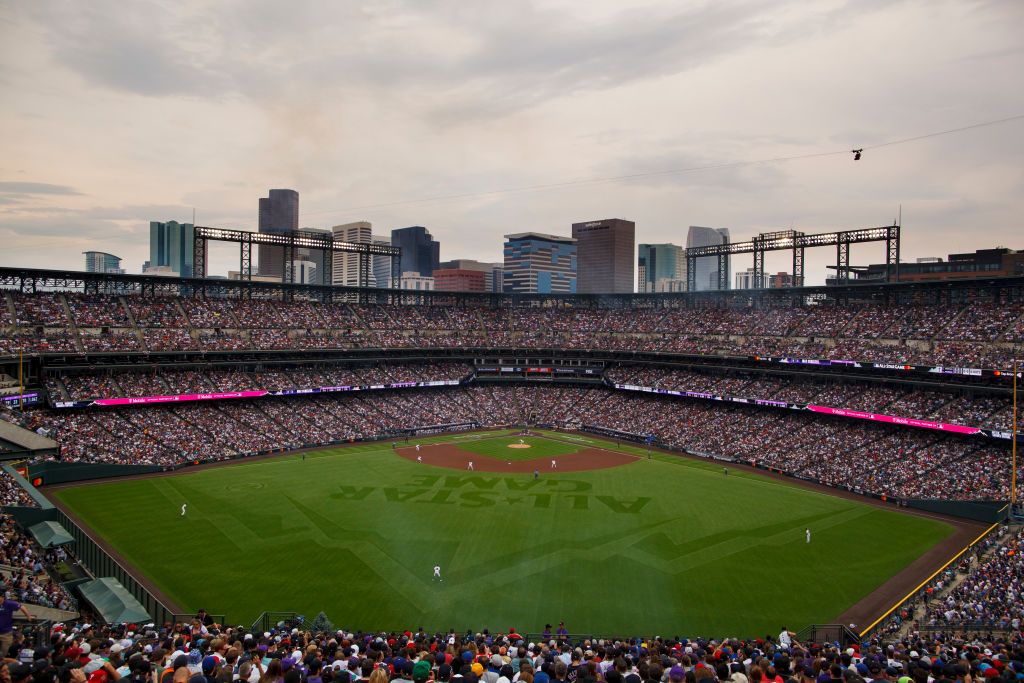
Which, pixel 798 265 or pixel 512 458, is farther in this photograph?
pixel 798 265

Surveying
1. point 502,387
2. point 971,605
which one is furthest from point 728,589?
point 502,387

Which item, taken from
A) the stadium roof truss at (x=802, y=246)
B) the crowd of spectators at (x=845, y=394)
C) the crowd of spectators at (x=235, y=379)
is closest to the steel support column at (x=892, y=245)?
the stadium roof truss at (x=802, y=246)

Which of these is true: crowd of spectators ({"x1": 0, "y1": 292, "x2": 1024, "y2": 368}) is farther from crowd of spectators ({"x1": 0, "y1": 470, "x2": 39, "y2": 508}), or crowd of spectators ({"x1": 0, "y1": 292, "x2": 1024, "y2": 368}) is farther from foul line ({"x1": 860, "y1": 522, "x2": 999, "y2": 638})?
crowd of spectators ({"x1": 0, "y1": 470, "x2": 39, "y2": 508})

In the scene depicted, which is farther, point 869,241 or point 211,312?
point 211,312

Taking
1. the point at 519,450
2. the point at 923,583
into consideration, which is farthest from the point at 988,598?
the point at 519,450

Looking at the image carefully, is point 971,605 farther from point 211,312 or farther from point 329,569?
point 211,312

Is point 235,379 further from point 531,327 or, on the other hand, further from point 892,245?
point 892,245

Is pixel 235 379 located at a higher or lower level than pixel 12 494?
higher
